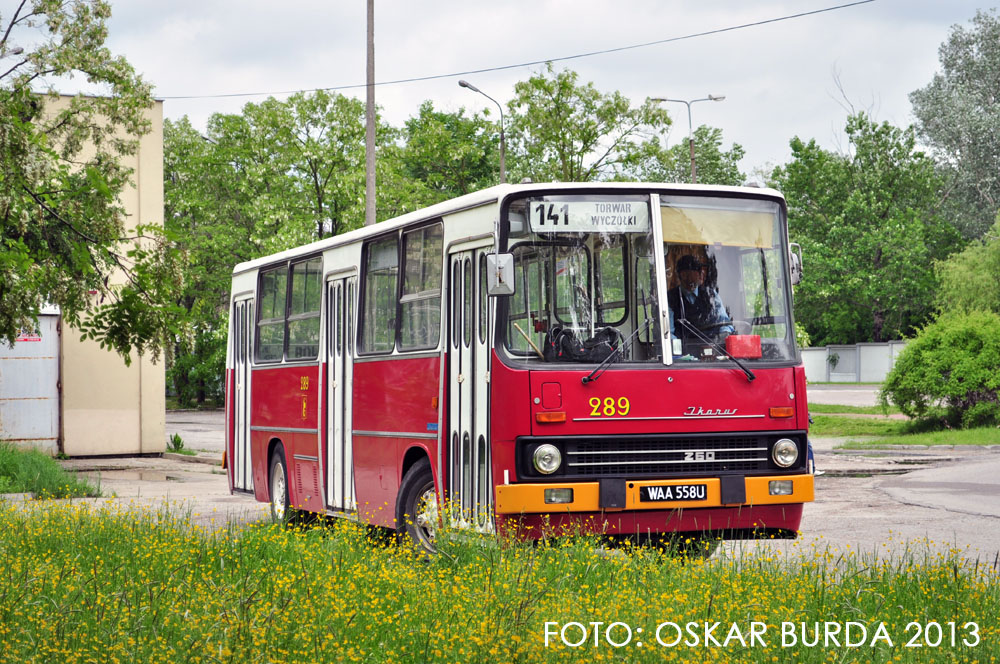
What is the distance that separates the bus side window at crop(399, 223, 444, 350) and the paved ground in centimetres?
235

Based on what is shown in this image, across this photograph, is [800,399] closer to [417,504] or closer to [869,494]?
[417,504]

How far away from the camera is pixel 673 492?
945 cm

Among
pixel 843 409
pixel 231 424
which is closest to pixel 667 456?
pixel 231 424

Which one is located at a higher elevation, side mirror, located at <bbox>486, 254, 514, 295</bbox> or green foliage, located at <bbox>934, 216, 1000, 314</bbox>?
green foliage, located at <bbox>934, 216, 1000, 314</bbox>

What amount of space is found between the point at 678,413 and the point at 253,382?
26.5 feet

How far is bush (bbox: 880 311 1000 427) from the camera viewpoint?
86.2 ft

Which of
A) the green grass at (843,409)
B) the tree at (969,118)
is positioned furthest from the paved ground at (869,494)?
the tree at (969,118)

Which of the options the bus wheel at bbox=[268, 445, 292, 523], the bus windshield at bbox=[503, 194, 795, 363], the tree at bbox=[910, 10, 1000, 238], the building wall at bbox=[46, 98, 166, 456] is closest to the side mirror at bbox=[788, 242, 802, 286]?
the bus windshield at bbox=[503, 194, 795, 363]

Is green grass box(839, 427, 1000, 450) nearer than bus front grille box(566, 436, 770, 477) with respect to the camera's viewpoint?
No

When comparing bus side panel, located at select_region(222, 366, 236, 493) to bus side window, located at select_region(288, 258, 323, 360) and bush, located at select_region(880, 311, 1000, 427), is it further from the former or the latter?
bush, located at select_region(880, 311, 1000, 427)

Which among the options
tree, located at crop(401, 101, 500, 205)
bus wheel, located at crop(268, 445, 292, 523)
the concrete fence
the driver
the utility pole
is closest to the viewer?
the driver

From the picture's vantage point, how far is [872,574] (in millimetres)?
8188

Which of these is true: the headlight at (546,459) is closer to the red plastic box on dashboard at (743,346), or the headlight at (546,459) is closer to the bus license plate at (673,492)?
the bus license plate at (673,492)

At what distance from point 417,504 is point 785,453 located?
322 centimetres
